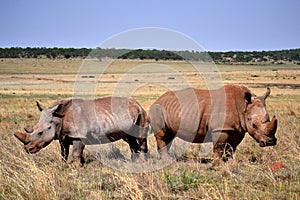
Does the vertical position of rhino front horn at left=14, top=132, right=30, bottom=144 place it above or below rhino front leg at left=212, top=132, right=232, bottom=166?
below

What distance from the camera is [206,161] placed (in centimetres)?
980

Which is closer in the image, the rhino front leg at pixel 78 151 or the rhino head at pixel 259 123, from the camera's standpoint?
the rhino head at pixel 259 123

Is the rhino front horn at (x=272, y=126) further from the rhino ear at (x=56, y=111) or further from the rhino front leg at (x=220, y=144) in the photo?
the rhino ear at (x=56, y=111)

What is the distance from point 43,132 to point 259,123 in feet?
14.4

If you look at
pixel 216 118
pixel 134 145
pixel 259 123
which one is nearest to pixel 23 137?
pixel 134 145

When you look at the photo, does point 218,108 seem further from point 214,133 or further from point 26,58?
point 26,58

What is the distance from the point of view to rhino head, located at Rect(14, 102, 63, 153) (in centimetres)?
907

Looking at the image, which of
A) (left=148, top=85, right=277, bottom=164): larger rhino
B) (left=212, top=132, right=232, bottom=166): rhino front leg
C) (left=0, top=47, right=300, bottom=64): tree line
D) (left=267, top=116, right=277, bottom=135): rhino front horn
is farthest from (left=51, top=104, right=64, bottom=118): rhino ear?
(left=0, top=47, right=300, bottom=64): tree line

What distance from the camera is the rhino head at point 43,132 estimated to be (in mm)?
9070

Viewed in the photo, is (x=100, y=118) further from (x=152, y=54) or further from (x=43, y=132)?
(x=152, y=54)

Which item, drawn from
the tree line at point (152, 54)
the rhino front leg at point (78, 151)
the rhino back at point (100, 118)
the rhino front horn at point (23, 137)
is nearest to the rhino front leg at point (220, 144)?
the rhino back at point (100, 118)

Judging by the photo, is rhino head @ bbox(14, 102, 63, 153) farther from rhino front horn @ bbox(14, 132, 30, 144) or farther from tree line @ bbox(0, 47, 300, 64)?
tree line @ bbox(0, 47, 300, 64)

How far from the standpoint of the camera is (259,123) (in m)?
8.96

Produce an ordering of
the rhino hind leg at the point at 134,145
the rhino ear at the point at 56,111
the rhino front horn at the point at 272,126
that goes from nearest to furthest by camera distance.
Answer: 1. the rhino front horn at the point at 272,126
2. the rhino ear at the point at 56,111
3. the rhino hind leg at the point at 134,145
